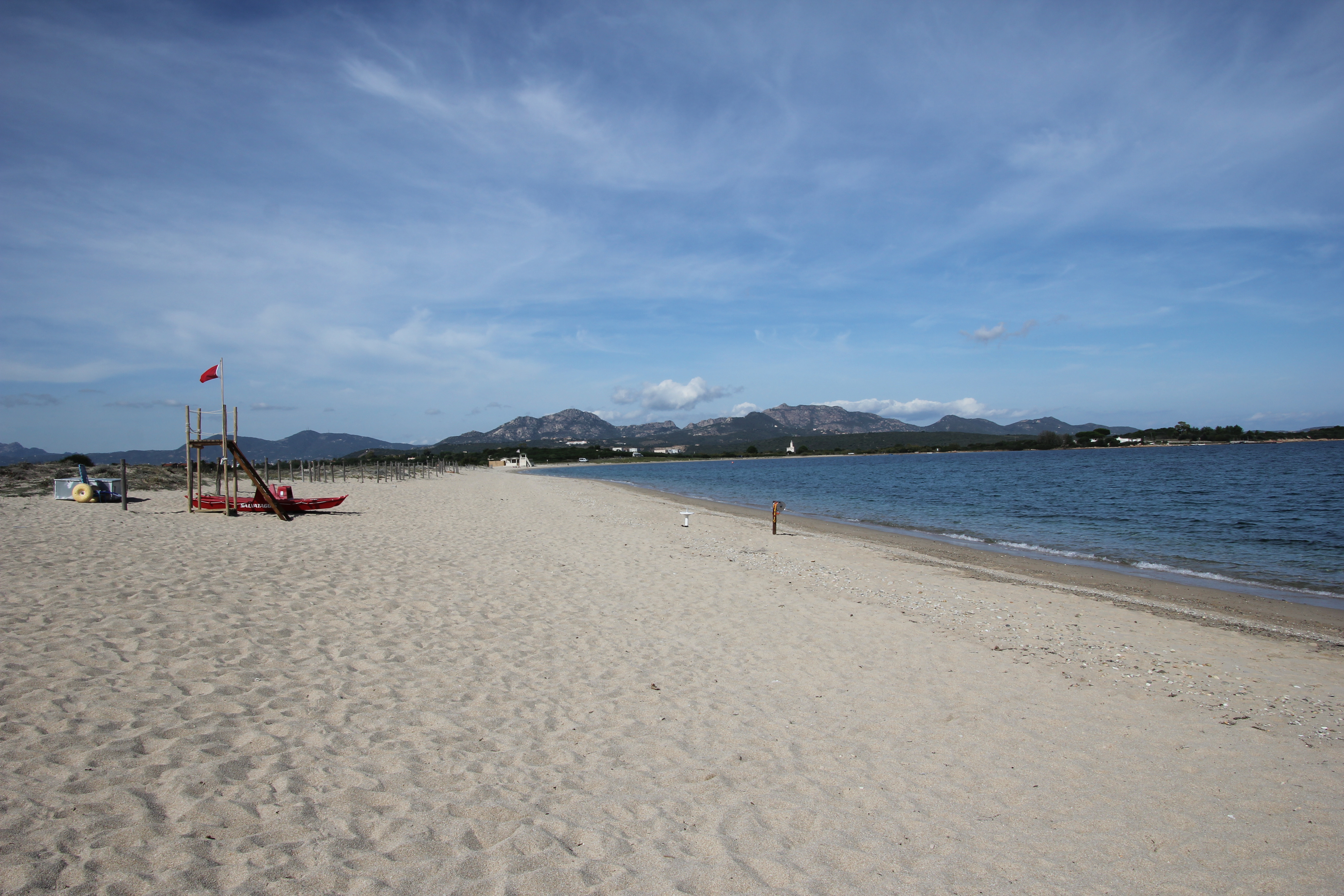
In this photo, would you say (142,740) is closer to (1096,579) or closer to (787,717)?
(787,717)

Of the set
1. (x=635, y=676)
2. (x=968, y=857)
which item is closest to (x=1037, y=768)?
(x=968, y=857)

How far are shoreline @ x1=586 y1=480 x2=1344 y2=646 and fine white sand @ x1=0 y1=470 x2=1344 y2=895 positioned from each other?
1180 millimetres

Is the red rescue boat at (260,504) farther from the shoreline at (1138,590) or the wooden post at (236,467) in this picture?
the shoreline at (1138,590)

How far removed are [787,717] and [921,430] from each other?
205 m

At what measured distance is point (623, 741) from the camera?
4.66 m

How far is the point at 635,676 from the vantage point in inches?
236

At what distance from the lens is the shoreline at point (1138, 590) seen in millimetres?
9398

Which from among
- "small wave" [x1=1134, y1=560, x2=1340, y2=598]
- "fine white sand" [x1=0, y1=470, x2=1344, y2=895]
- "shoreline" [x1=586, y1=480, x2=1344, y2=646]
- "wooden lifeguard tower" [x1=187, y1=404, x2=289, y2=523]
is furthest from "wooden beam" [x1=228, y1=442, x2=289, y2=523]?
"small wave" [x1=1134, y1=560, x2=1340, y2=598]

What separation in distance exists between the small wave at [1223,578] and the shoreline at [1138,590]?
90 cm

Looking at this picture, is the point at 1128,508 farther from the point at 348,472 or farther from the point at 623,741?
the point at 348,472

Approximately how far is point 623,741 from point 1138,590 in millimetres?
11753

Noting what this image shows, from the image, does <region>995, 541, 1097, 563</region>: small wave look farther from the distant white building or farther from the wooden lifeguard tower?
the distant white building

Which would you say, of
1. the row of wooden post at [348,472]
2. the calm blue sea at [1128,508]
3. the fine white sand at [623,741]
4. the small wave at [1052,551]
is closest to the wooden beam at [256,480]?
the fine white sand at [623,741]

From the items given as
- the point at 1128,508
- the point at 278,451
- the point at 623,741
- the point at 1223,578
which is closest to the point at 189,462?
the point at 623,741
